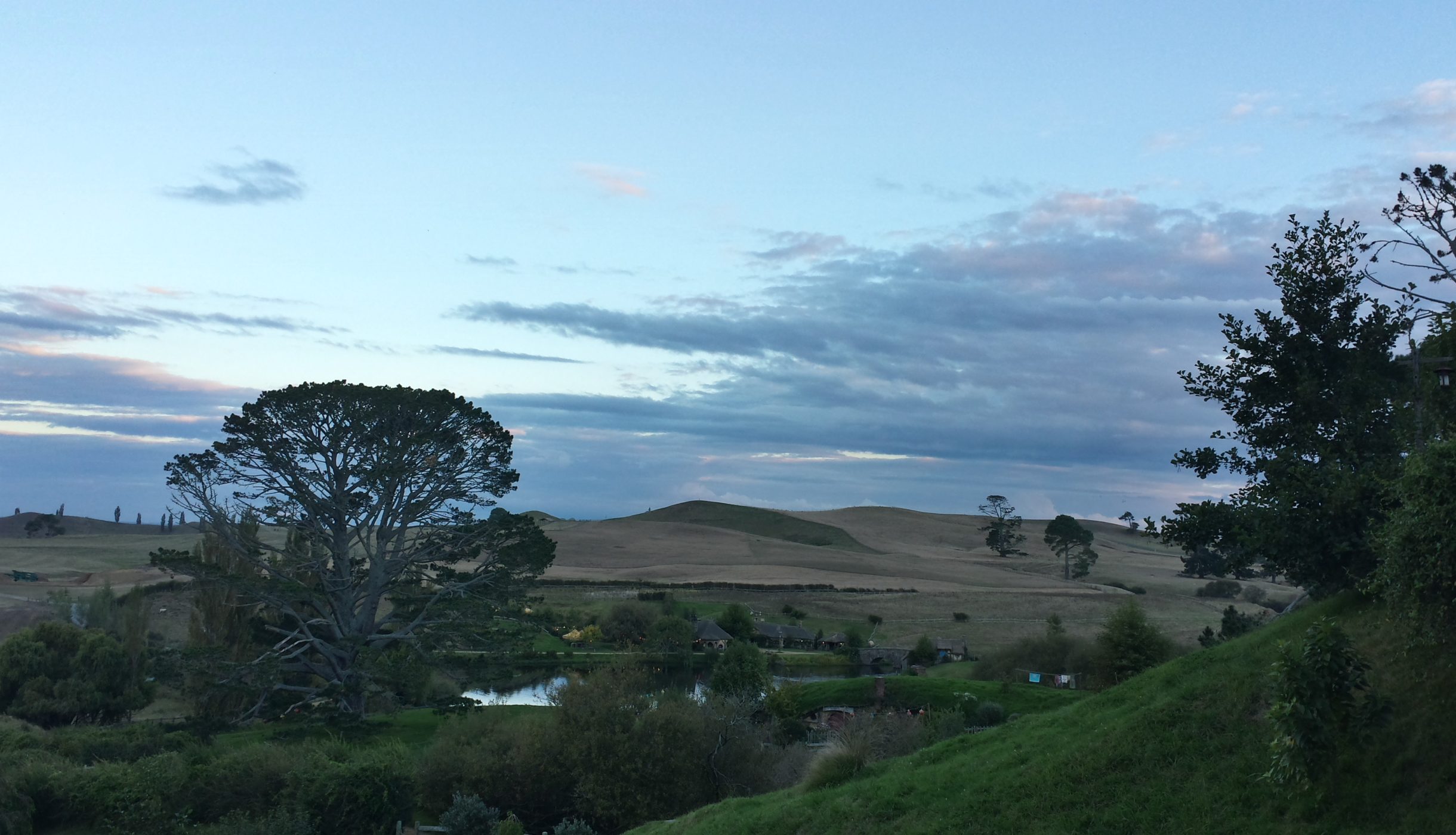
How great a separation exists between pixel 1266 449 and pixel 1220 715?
258 inches

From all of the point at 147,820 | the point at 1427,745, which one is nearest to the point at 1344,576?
the point at 1427,745

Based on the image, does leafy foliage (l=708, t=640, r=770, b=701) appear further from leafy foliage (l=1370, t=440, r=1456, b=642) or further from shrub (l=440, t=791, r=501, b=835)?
leafy foliage (l=1370, t=440, r=1456, b=642)

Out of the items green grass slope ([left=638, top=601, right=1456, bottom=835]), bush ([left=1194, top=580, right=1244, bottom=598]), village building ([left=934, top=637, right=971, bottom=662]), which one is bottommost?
village building ([left=934, top=637, right=971, bottom=662])

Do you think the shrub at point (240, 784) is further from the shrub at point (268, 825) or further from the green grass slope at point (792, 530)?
the green grass slope at point (792, 530)

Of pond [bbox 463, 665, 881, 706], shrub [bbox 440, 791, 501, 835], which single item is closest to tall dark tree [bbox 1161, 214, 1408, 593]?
shrub [bbox 440, 791, 501, 835]

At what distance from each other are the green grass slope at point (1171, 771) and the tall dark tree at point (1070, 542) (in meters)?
112

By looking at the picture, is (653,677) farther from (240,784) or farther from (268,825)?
(268,825)

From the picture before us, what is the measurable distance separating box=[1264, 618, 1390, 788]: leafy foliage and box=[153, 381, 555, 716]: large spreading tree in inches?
1596

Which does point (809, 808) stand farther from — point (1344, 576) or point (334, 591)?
point (334, 591)

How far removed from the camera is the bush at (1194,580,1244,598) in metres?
103

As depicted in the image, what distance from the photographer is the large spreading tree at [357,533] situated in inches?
1796

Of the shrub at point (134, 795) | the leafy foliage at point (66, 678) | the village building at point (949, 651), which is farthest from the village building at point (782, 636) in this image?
the shrub at point (134, 795)

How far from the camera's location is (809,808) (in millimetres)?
18297

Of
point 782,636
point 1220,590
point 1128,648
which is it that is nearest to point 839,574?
point 782,636
